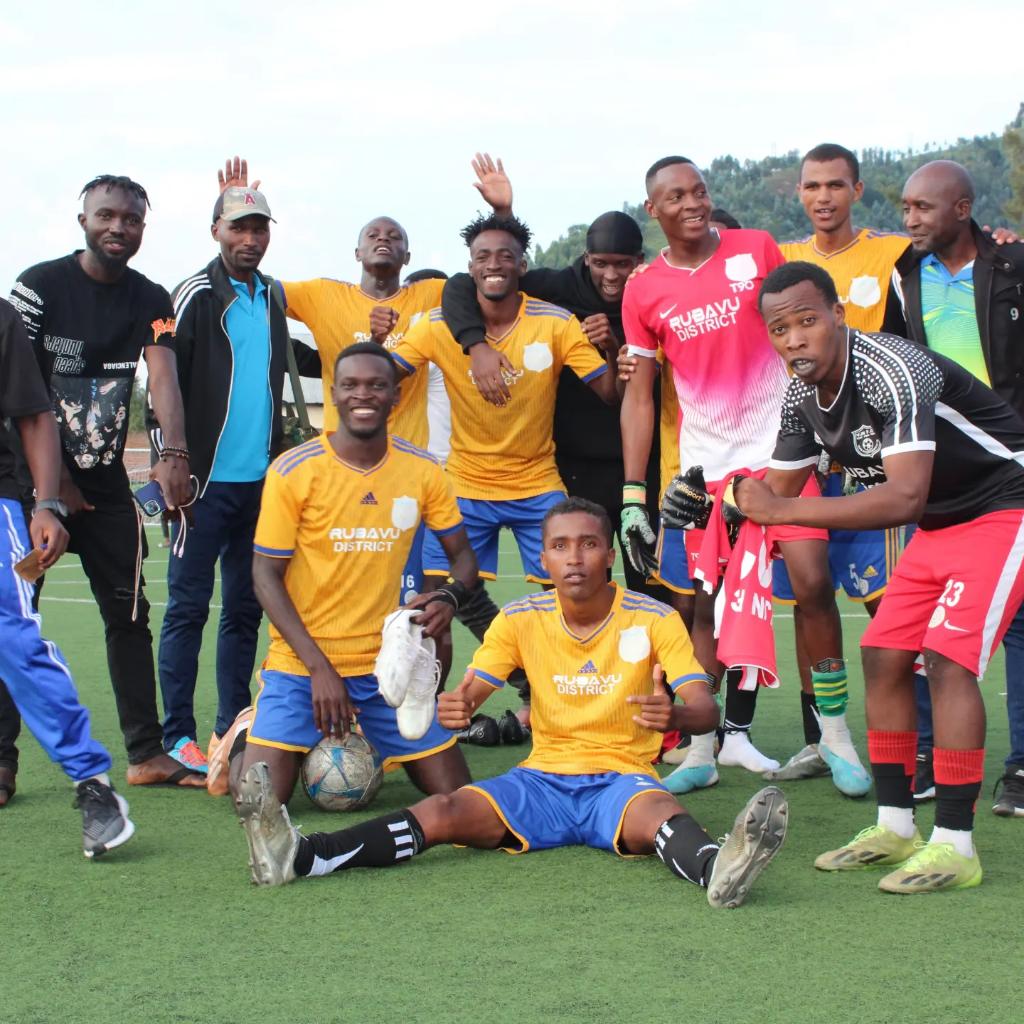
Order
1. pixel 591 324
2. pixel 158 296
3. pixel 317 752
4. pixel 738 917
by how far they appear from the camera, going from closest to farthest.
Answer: pixel 738 917
pixel 317 752
pixel 158 296
pixel 591 324

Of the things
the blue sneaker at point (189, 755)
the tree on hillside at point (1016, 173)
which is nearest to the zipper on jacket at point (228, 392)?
the blue sneaker at point (189, 755)

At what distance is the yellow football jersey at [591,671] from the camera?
212 inches

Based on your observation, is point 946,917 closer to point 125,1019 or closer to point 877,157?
point 125,1019

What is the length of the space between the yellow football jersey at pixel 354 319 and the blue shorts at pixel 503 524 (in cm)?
59

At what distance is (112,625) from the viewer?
6621 millimetres

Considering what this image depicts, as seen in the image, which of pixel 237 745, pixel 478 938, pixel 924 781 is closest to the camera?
pixel 478 938

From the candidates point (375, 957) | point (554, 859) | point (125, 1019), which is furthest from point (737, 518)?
point (125, 1019)

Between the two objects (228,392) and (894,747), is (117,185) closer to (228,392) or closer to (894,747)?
(228,392)

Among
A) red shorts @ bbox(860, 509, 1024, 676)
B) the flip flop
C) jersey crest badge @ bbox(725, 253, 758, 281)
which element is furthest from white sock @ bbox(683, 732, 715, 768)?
the flip flop

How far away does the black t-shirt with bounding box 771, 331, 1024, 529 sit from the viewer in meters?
4.83

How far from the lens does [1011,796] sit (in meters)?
5.96

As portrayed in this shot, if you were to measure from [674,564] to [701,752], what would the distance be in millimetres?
975

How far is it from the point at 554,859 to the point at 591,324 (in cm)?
290

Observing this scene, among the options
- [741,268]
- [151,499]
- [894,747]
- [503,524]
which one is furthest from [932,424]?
[151,499]
